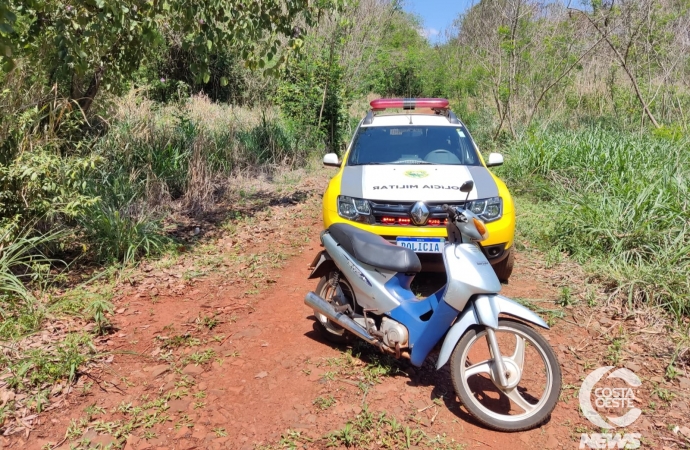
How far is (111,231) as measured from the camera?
16.7 feet

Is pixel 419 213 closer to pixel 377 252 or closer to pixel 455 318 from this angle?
pixel 377 252

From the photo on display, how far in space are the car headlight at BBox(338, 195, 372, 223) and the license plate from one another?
42 cm

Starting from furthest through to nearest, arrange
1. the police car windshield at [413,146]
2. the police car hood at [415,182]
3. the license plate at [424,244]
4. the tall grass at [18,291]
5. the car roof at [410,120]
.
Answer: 1. the car roof at [410,120]
2. the police car windshield at [413,146]
3. the police car hood at [415,182]
4. the license plate at [424,244]
5. the tall grass at [18,291]

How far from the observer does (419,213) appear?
4266 millimetres

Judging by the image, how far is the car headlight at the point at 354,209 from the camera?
14.6 feet

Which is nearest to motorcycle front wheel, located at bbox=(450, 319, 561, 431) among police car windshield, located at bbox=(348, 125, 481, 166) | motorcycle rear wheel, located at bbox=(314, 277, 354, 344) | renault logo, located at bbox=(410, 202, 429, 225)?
motorcycle rear wheel, located at bbox=(314, 277, 354, 344)

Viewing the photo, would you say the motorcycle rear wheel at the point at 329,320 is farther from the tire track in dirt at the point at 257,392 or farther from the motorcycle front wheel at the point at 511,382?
the motorcycle front wheel at the point at 511,382

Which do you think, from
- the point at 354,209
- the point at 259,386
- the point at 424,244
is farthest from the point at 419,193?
the point at 259,386

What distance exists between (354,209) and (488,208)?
1.23m

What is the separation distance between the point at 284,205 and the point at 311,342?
444 centimetres

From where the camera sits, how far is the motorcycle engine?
3219 millimetres

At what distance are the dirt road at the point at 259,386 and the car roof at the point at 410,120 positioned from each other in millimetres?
2245

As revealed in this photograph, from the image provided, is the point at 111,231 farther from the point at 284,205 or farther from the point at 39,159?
the point at 284,205

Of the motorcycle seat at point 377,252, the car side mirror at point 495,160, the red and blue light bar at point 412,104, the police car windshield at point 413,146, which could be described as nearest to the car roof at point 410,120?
the police car windshield at point 413,146
